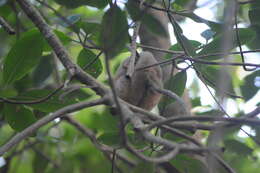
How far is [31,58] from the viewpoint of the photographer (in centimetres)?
148

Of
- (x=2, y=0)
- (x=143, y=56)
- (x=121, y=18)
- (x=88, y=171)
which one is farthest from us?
(x=88, y=171)

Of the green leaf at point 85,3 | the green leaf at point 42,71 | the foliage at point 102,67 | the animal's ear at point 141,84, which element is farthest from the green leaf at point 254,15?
the green leaf at point 42,71

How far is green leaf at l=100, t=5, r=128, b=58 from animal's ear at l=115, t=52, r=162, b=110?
34 centimetres

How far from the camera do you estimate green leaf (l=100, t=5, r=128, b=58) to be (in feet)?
2.98

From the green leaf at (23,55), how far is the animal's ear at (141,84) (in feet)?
1.01

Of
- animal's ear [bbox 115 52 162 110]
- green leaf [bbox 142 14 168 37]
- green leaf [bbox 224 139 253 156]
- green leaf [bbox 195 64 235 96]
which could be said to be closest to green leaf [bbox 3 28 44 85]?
animal's ear [bbox 115 52 162 110]

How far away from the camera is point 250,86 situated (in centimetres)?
175

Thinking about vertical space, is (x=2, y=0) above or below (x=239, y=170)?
above

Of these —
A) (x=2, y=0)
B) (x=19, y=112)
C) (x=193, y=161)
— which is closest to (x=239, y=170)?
(x=193, y=161)

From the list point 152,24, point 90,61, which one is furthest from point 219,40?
point 90,61

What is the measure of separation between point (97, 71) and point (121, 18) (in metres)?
0.52

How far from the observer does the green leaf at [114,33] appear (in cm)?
91

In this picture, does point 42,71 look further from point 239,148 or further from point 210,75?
point 239,148

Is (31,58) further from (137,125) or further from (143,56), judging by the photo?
(137,125)
